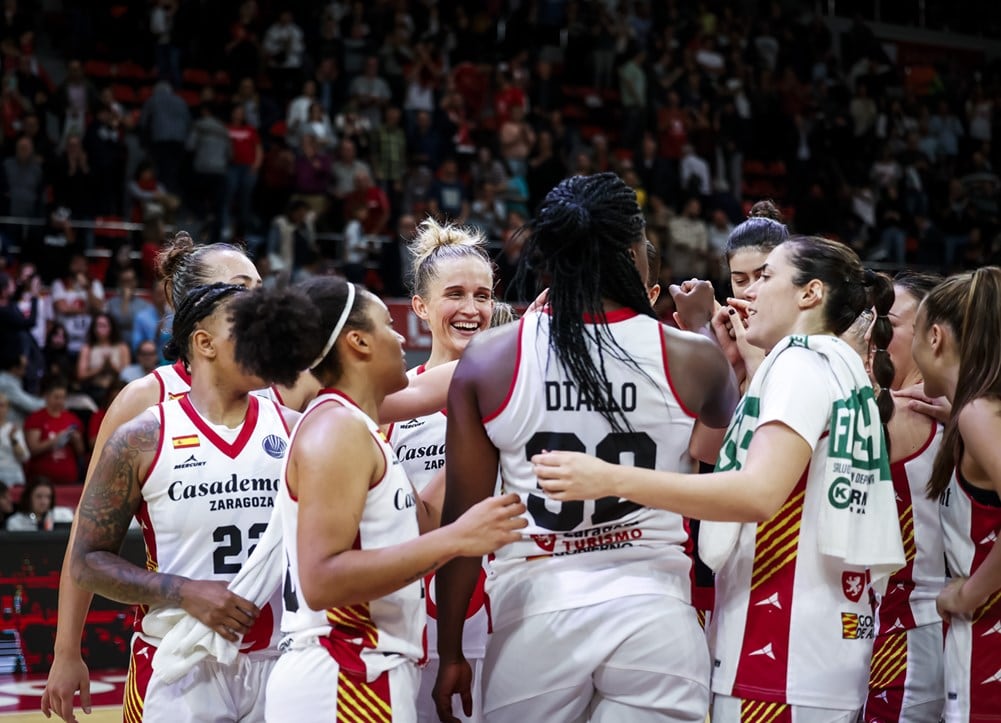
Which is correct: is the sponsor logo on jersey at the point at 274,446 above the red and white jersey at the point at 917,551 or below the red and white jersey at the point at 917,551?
above

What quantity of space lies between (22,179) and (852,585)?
463 inches

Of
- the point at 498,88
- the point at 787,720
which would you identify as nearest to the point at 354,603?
the point at 787,720

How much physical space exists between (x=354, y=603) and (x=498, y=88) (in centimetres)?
1495

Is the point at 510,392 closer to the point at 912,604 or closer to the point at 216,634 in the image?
the point at 216,634

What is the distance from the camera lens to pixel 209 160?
13.8 m

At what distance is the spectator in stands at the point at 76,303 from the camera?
1163cm

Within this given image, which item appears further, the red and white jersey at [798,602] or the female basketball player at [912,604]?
the female basketball player at [912,604]

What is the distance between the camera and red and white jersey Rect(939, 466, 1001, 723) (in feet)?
12.2

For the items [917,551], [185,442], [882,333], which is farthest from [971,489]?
[185,442]

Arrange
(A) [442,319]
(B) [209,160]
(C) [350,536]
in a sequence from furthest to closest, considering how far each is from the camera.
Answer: (B) [209,160] < (A) [442,319] < (C) [350,536]

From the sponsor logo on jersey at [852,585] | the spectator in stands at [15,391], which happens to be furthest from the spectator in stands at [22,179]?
the sponsor logo on jersey at [852,585]

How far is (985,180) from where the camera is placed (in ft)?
64.7

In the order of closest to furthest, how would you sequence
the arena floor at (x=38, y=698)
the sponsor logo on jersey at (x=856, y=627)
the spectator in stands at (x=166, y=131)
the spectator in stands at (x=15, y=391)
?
the sponsor logo on jersey at (x=856, y=627)
the arena floor at (x=38, y=698)
the spectator in stands at (x=15, y=391)
the spectator in stands at (x=166, y=131)

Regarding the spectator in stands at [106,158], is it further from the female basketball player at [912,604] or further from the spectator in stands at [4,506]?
the female basketball player at [912,604]
